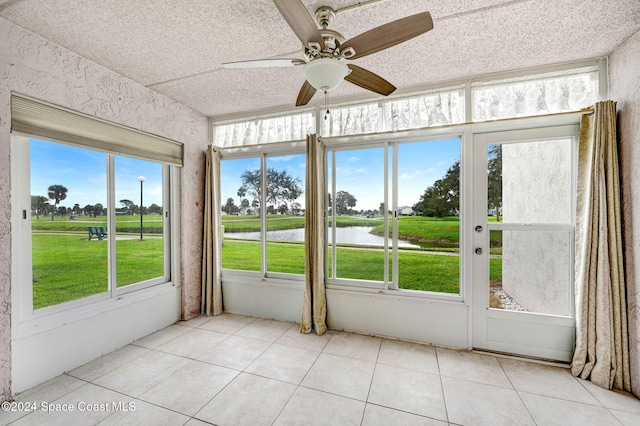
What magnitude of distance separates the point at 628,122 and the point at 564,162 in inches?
17.9

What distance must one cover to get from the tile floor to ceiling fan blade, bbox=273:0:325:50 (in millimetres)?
2203

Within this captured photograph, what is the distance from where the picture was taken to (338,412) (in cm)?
169

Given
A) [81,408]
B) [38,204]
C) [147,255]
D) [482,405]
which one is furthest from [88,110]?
[482,405]

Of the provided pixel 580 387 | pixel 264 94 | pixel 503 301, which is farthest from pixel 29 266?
pixel 580 387

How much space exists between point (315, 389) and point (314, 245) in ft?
4.36

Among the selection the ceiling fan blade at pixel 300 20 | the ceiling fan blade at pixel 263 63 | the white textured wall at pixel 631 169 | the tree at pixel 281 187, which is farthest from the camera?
the tree at pixel 281 187

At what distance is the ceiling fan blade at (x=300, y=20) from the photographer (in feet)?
3.44

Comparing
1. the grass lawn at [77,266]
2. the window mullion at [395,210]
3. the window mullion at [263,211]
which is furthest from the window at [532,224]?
the grass lawn at [77,266]

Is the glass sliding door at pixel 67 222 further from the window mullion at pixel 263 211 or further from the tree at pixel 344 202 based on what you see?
the tree at pixel 344 202

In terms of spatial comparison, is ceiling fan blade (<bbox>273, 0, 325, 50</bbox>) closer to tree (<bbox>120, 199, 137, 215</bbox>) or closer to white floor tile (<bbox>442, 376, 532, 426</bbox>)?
white floor tile (<bbox>442, 376, 532, 426</bbox>)

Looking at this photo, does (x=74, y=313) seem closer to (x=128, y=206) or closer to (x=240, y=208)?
(x=128, y=206)

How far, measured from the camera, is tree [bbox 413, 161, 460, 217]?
266 cm

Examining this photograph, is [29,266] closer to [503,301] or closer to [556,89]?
[503,301]

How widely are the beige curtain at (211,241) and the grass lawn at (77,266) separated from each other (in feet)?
1.94
